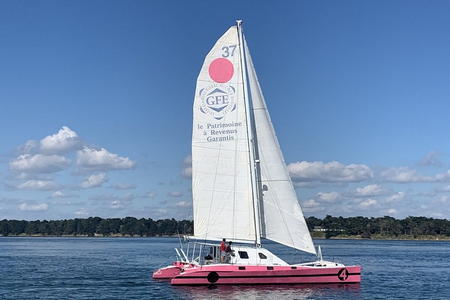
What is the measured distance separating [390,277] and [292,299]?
2085cm

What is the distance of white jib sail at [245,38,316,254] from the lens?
4638 cm

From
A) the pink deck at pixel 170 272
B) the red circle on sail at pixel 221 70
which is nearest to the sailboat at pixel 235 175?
the red circle on sail at pixel 221 70

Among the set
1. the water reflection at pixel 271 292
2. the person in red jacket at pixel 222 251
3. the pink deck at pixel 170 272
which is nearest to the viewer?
the water reflection at pixel 271 292

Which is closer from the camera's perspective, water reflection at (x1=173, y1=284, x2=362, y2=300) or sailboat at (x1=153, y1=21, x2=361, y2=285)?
water reflection at (x1=173, y1=284, x2=362, y2=300)

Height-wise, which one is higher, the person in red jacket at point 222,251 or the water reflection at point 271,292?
the person in red jacket at point 222,251

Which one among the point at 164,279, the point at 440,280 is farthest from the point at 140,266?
the point at 440,280

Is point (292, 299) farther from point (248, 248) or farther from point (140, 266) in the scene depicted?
point (140, 266)

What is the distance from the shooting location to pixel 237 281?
43.8 meters

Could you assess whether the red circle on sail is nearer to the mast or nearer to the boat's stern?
the mast

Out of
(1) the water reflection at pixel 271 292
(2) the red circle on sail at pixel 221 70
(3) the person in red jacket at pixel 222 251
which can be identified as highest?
(2) the red circle on sail at pixel 221 70

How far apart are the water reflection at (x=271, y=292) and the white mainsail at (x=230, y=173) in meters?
3.10

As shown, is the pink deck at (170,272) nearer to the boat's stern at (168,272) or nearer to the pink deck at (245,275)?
the boat's stern at (168,272)

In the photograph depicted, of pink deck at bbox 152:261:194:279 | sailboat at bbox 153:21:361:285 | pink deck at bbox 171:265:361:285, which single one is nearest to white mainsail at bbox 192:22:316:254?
sailboat at bbox 153:21:361:285

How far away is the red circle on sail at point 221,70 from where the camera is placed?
151ft
